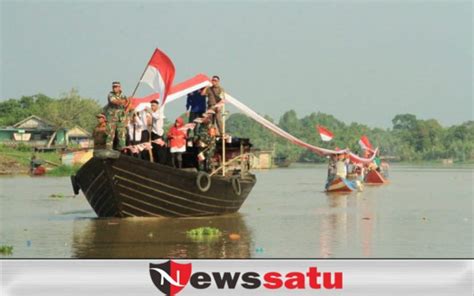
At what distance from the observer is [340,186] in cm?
2712

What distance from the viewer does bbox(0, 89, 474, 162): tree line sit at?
7362cm

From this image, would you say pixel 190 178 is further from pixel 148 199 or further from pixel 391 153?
pixel 391 153

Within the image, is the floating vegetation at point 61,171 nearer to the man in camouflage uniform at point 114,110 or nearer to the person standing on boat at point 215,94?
the person standing on boat at point 215,94

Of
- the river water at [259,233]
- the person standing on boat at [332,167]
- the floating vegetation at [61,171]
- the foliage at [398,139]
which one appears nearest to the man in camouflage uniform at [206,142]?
the river water at [259,233]

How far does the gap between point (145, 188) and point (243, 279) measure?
720 centimetres

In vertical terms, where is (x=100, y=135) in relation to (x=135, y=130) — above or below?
below

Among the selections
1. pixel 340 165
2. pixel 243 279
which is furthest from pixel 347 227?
pixel 340 165

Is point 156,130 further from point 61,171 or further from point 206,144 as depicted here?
point 61,171

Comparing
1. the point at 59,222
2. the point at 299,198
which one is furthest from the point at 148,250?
the point at 299,198

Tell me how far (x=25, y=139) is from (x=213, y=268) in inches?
2267

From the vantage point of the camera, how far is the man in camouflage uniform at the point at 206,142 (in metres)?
16.4

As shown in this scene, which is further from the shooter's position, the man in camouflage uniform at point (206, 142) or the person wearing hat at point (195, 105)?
the person wearing hat at point (195, 105)

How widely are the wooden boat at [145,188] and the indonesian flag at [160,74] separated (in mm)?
1276

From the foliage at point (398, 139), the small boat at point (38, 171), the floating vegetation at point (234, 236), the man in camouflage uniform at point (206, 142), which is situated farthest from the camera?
the foliage at point (398, 139)
